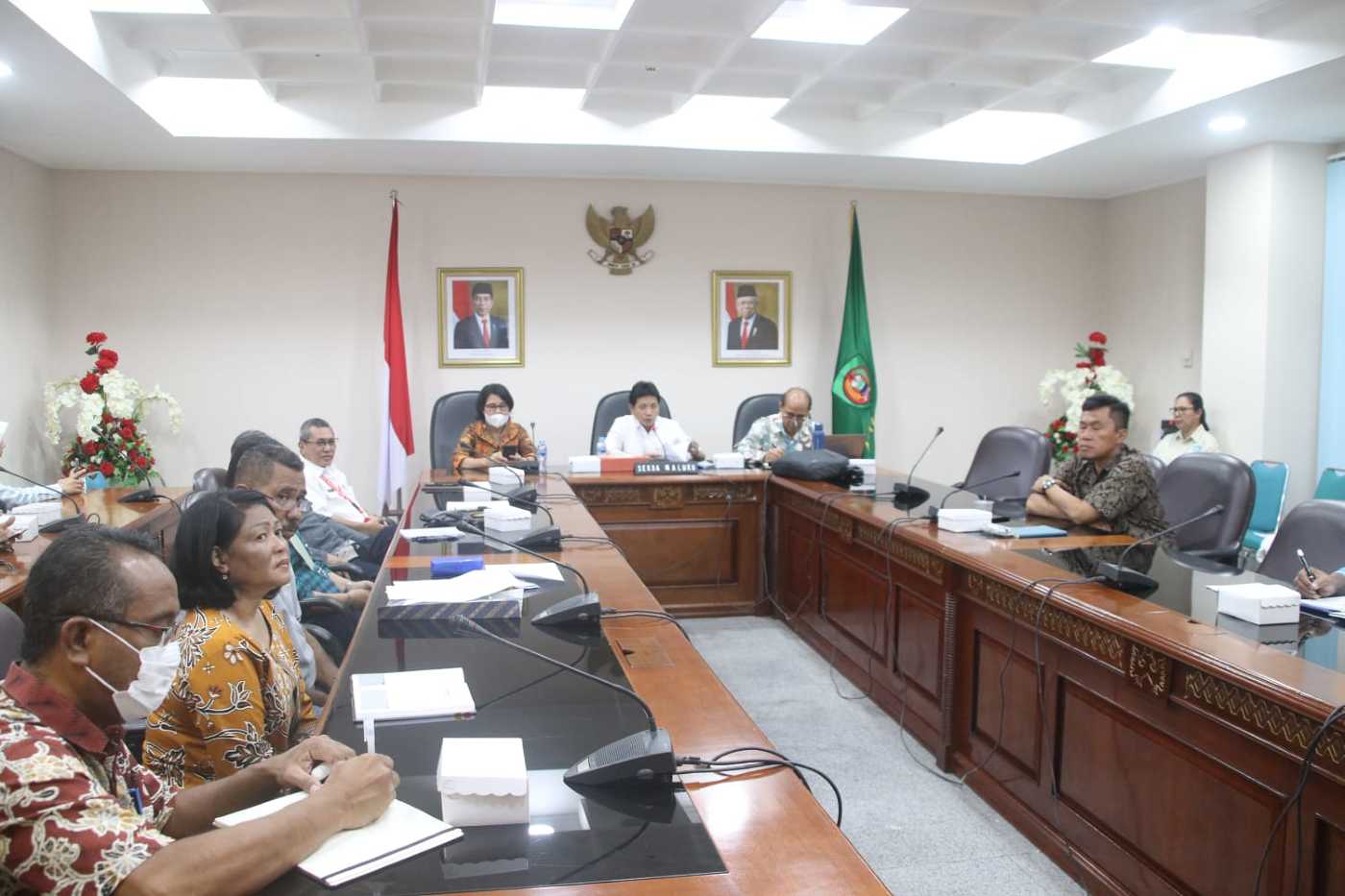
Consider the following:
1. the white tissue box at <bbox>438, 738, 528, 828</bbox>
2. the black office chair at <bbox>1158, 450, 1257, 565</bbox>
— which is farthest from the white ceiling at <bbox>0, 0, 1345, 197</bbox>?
the white tissue box at <bbox>438, 738, 528, 828</bbox>

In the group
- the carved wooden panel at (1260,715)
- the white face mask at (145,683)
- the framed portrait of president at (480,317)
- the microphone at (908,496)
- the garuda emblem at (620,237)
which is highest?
the garuda emblem at (620,237)

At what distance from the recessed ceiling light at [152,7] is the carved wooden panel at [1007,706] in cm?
383

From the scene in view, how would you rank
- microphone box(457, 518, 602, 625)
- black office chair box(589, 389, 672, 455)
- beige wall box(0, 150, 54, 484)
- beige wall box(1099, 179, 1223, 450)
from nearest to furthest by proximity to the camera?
microphone box(457, 518, 602, 625) < beige wall box(0, 150, 54, 484) < black office chair box(589, 389, 672, 455) < beige wall box(1099, 179, 1223, 450)

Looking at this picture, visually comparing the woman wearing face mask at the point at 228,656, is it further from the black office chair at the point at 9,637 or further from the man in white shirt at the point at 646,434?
the man in white shirt at the point at 646,434

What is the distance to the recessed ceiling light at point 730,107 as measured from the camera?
19.0 ft

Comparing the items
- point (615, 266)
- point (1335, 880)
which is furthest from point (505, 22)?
point (1335, 880)

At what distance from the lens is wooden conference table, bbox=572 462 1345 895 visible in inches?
74.4

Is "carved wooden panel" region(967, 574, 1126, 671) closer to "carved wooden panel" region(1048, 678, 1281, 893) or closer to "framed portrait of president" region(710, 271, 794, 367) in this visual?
"carved wooden panel" region(1048, 678, 1281, 893)

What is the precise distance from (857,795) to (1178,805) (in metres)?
1.11

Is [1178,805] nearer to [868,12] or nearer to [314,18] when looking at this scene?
[868,12]

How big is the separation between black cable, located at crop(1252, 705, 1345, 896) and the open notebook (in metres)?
1.45

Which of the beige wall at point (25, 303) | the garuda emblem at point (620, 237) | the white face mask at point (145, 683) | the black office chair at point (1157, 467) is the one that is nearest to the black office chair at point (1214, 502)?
the black office chair at point (1157, 467)

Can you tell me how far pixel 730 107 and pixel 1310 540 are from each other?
3955 millimetres

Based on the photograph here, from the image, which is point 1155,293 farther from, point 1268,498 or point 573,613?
point 573,613
